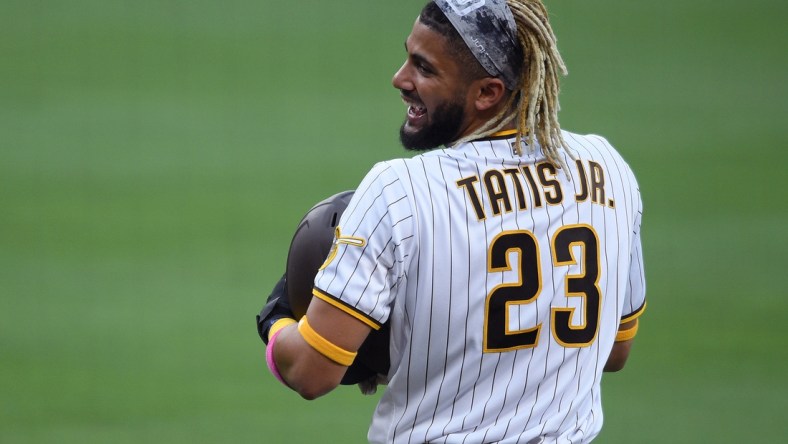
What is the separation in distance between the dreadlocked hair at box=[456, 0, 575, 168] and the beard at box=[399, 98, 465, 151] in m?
0.05

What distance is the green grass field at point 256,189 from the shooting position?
4.80m

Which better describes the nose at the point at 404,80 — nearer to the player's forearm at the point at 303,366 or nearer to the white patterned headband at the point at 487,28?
the white patterned headband at the point at 487,28

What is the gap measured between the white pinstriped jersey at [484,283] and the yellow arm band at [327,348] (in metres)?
0.07

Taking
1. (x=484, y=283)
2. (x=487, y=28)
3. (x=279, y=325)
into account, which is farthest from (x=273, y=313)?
(x=487, y=28)

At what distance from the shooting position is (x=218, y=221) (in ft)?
19.6

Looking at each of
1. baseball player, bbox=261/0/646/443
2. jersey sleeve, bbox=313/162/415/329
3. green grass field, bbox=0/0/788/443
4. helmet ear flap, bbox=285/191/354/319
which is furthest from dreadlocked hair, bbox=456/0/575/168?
green grass field, bbox=0/0/788/443

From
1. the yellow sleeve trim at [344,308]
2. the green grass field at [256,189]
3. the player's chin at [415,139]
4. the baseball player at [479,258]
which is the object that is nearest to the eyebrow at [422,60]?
the baseball player at [479,258]

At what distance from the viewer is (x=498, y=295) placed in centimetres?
208

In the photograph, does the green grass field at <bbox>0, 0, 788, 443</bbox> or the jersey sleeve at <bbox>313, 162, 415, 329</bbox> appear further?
the green grass field at <bbox>0, 0, 788, 443</bbox>

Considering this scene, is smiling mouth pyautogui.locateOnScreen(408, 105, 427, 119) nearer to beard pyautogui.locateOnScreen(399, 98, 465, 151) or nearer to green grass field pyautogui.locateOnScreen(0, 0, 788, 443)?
beard pyautogui.locateOnScreen(399, 98, 465, 151)

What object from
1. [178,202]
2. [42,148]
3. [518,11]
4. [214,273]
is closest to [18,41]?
[42,148]

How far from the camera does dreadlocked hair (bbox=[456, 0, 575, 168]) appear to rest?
2178 millimetres

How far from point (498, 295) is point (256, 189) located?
4219mm

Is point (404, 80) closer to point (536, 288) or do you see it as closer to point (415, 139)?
point (415, 139)
